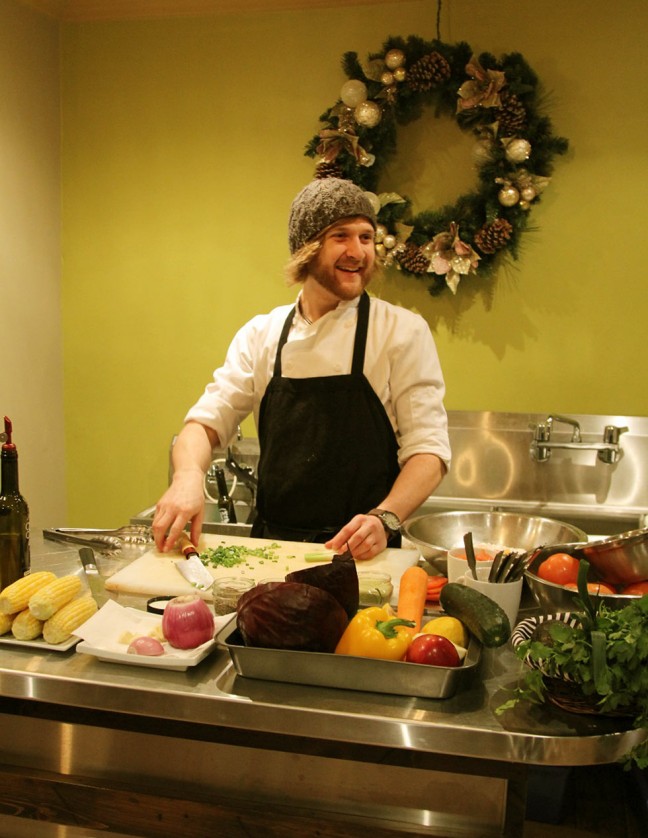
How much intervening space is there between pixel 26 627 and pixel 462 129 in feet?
9.72

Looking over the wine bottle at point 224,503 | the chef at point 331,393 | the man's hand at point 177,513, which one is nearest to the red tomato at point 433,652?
the man's hand at point 177,513

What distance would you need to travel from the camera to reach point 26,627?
5.03ft

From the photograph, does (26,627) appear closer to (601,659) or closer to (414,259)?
(601,659)

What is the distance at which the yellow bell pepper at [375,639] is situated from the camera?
136cm

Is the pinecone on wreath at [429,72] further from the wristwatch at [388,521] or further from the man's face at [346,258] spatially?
the wristwatch at [388,521]

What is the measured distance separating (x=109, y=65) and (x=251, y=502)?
86.8 inches

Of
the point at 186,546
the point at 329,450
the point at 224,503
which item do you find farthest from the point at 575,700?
the point at 224,503

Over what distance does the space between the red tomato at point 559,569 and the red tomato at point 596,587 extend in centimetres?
1

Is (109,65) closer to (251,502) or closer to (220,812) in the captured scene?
(251,502)

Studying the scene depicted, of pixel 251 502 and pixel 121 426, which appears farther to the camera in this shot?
pixel 121 426

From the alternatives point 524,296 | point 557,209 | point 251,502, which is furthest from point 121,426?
point 557,209

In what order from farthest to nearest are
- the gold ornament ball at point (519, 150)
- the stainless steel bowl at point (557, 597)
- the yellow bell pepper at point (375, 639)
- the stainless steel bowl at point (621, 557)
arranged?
the gold ornament ball at point (519, 150) → the stainless steel bowl at point (621, 557) → the stainless steel bowl at point (557, 597) → the yellow bell pepper at point (375, 639)

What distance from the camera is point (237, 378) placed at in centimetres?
262

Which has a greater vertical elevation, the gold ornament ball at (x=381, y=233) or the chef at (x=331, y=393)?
the gold ornament ball at (x=381, y=233)
